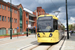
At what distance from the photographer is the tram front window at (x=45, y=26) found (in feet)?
46.2

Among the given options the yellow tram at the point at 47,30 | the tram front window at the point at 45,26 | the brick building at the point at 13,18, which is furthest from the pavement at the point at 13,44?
the brick building at the point at 13,18

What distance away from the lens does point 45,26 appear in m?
14.1

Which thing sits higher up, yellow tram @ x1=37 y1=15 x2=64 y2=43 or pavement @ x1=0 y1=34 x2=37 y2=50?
yellow tram @ x1=37 y1=15 x2=64 y2=43

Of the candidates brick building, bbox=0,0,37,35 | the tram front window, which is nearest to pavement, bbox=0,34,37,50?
the tram front window

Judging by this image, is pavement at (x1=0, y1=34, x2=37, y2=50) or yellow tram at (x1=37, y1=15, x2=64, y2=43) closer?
pavement at (x1=0, y1=34, x2=37, y2=50)

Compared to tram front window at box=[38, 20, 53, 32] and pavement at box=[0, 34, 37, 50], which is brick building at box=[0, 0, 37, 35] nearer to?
pavement at box=[0, 34, 37, 50]

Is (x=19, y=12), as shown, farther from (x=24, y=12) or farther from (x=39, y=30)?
(x=39, y=30)

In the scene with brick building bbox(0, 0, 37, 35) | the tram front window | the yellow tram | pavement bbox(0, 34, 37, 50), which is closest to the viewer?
pavement bbox(0, 34, 37, 50)

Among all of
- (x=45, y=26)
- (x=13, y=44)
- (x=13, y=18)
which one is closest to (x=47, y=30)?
(x=45, y=26)

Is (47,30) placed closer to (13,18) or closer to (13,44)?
(13,44)

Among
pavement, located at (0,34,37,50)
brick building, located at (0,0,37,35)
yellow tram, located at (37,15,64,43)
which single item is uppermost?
brick building, located at (0,0,37,35)

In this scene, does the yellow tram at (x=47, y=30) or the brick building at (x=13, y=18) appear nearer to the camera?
the yellow tram at (x=47, y=30)

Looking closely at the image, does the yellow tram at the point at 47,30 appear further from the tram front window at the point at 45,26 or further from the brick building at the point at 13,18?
the brick building at the point at 13,18

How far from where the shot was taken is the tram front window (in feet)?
46.2
